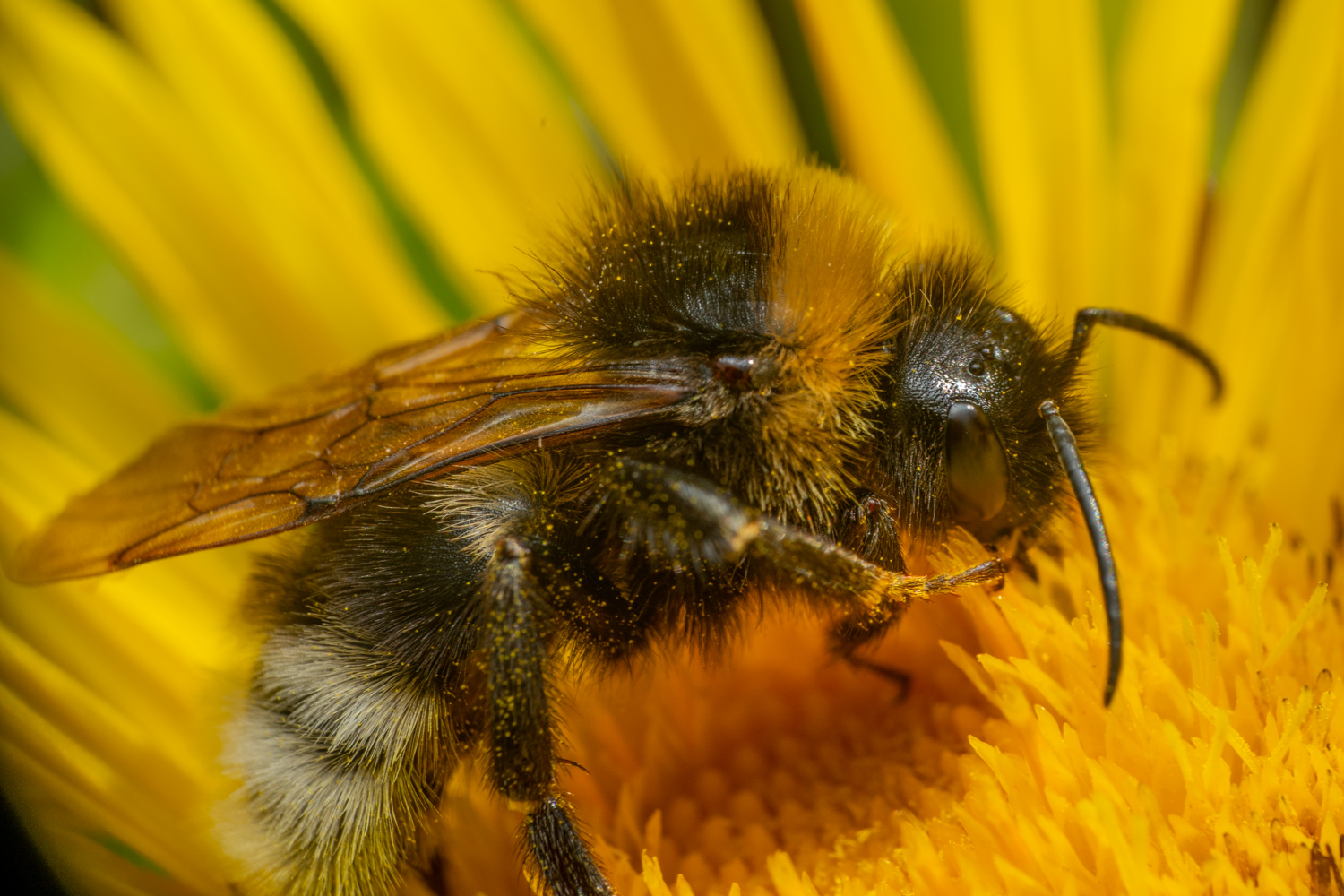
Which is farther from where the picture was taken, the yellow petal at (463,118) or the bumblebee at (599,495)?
the yellow petal at (463,118)

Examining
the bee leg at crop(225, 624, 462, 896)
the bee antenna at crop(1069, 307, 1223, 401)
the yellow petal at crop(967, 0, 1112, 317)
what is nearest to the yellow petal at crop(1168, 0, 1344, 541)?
the yellow petal at crop(967, 0, 1112, 317)

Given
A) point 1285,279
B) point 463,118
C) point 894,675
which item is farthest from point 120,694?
point 1285,279

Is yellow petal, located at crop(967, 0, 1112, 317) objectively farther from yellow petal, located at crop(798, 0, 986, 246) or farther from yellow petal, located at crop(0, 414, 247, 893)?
yellow petal, located at crop(0, 414, 247, 893)

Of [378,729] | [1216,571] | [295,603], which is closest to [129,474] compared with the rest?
[295,603]

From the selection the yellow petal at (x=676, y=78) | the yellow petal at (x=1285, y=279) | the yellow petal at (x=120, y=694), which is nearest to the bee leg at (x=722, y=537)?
the yellow petal at (x=120, y=694)

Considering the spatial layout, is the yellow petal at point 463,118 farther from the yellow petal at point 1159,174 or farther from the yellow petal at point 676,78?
the yellow petal at point 1159,174

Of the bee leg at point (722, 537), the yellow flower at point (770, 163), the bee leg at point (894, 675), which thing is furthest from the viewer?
the bee leg at point (894, 675)

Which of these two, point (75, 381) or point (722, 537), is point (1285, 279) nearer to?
point (722, 537)
